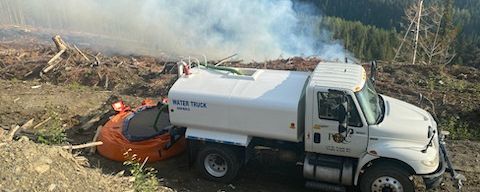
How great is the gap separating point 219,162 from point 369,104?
3252 millimetres

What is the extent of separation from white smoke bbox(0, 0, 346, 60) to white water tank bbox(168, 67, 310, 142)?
67.5 feet

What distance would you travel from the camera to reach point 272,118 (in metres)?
8.91

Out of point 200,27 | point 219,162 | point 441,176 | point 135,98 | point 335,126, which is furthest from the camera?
point 200,27

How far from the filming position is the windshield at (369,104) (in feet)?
28.4

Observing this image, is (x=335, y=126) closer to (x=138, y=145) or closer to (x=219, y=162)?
(x=219, y=162)

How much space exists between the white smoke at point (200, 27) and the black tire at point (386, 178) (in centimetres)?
2208

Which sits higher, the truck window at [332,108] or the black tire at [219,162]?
the truck window at [332,108]

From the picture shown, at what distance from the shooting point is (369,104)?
888 centimetres

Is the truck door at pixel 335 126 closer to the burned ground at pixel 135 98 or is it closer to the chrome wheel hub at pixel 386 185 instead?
the chrome wheel hub at pixel 386 185

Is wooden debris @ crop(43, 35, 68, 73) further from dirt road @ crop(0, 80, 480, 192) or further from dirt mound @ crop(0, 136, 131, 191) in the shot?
dirt mound @ crop(0, 136, 131, 191)

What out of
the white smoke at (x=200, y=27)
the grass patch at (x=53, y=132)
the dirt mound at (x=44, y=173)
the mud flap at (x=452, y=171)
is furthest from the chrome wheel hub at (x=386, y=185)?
the white smoke at (x=200, y=27)

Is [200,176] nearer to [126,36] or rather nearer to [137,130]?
[137,130]

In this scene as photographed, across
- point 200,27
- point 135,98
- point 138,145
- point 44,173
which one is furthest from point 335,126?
point 200,27

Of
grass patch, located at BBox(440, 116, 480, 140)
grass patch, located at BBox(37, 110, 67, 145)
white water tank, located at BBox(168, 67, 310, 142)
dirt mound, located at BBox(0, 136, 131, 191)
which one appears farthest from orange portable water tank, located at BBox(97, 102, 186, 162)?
grass patch, located at BBox(440, 116, 480, 140)
